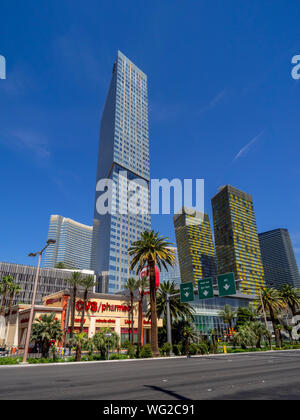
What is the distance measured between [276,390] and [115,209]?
119478 millimetres

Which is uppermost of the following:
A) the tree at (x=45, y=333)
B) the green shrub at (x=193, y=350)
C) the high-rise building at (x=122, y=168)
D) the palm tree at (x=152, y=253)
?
the high-rise building at (x=122, y=168)

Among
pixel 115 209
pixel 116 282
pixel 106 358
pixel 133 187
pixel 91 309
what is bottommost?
pixel 106 358

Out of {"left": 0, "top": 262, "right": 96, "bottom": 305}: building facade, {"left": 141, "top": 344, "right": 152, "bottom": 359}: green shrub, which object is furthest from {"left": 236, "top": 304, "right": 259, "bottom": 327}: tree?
{"left": 0, "top": 262, "right": 96, "bottom": 305}: building facade

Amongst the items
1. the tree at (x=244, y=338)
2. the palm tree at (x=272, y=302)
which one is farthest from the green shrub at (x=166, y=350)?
the palm tree at (x=272, y=302)

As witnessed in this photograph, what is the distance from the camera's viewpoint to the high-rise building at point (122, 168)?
389ft

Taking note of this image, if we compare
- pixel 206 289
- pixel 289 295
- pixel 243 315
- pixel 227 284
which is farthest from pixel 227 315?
pixel 227 284

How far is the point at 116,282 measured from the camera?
11206 cm

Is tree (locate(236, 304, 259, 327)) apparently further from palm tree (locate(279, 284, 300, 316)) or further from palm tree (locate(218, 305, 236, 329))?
palm tree (locate(279, 284, 300, 316))

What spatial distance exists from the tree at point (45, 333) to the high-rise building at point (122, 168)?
269ft

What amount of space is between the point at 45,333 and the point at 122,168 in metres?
116

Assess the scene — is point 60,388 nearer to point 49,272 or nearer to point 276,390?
point 276,390

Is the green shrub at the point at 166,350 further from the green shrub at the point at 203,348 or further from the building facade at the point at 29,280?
the building facade at the point at 29,280

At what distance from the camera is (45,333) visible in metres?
27.8

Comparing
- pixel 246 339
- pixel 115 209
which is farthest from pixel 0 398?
pixel 115 209
